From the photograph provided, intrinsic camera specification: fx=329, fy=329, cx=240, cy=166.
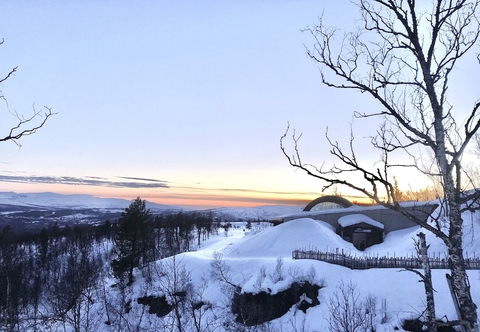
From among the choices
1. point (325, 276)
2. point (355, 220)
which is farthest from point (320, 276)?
point (355, 220)

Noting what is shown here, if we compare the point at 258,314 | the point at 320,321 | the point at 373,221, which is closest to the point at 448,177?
the point at 320,321

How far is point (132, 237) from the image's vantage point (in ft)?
121

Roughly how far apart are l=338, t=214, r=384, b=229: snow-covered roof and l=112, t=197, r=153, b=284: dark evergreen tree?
80.9 ft

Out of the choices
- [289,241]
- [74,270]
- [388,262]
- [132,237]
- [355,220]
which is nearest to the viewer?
[388,262]

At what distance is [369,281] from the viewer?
77.8ft

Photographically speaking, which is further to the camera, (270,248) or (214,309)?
(270,248)

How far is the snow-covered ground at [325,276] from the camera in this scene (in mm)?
20359

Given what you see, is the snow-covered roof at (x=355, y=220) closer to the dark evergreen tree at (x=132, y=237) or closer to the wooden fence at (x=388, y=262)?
the wooden fence at (x=388, y=262)

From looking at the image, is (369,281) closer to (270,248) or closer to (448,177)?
(270,248)

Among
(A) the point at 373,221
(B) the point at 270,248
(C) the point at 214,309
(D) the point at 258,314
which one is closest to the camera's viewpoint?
(D) the point at 258,314

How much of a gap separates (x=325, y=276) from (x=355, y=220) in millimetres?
19024

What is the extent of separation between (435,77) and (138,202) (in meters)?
36.9

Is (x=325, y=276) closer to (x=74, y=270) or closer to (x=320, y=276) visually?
(x=320, y=276)

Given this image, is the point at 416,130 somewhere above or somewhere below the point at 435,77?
below
